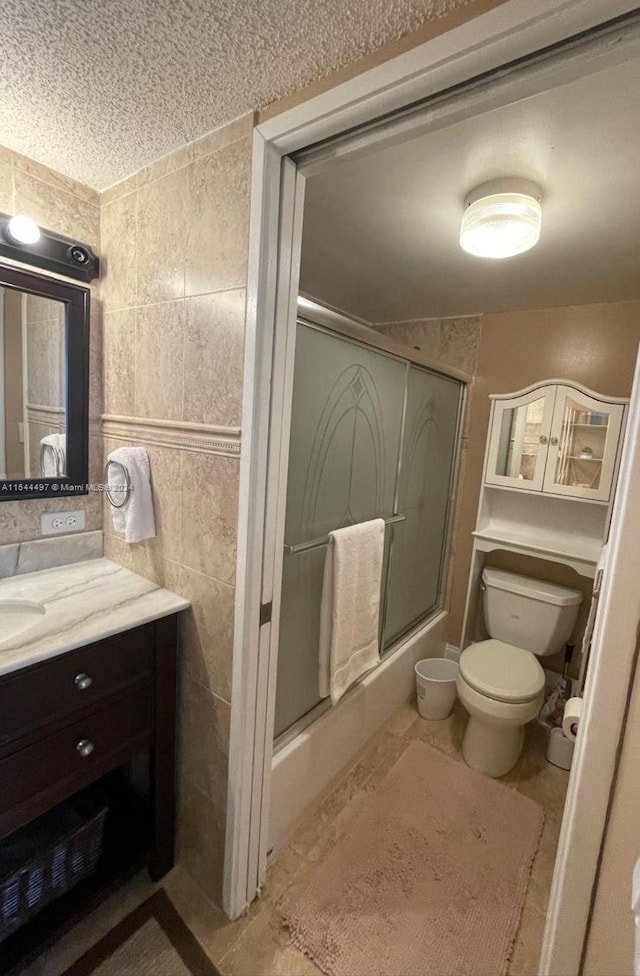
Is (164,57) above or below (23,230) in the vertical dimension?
above

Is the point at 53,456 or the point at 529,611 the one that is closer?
the point at 53,456

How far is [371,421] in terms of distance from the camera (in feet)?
5.34

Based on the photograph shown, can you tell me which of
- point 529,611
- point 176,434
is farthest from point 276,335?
point 529,611

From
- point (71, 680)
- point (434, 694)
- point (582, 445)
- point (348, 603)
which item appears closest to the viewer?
point (71, 680)

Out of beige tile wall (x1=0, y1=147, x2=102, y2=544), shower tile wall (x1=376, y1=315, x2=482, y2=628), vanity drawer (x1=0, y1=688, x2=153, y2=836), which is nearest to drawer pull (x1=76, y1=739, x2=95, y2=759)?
vanity drawer (x1=0, y1=688, x2=153, y2=836)

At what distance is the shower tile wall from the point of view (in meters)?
2.34

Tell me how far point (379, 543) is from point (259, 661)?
74cm

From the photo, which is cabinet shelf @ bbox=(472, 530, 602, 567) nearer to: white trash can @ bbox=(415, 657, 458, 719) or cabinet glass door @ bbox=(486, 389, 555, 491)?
cabinet glass door @ bbox=(486, 389, 555, 491)

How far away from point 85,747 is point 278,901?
32.3 inches

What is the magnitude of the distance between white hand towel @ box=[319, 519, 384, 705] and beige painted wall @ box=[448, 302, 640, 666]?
3.17 ft

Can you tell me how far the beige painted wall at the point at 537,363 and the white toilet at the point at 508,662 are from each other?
0.68ft

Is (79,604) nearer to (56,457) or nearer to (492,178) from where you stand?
(56,457)

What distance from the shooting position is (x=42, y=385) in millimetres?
1302

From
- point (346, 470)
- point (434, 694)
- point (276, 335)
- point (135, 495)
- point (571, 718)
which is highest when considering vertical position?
point (276, 335)
